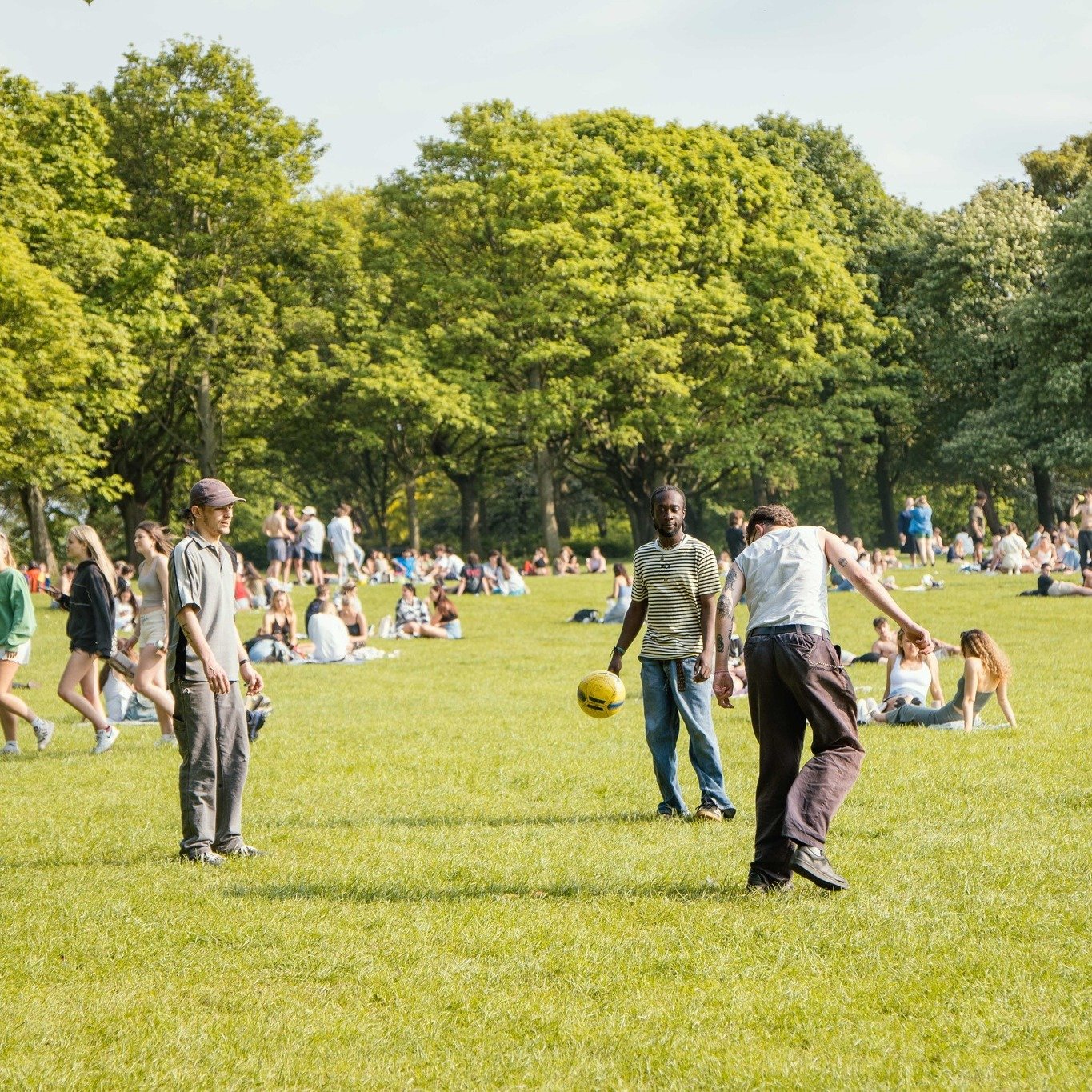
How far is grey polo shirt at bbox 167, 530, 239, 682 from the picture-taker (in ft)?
26.1

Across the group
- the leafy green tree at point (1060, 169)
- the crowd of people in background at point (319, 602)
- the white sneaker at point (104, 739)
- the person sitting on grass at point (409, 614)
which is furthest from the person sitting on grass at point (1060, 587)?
the leafy green tree at point (1060, 169)

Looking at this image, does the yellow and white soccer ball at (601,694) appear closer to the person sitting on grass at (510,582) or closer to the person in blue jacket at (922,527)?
the person sitting on grass at (510,582)

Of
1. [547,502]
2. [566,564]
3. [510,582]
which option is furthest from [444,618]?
[547,502]

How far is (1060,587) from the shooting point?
27.7 metres

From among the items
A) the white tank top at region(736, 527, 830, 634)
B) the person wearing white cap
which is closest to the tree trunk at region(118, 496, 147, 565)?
the person wearing white cap

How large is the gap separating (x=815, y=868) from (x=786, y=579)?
1.40 m

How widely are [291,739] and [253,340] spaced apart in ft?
104

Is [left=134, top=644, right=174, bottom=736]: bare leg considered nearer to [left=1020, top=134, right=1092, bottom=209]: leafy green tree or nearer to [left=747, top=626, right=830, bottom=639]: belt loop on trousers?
[left=747, top=626, right=830, bottom=639]: belt loop on trousers

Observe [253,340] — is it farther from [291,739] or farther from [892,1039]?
[892,1039]

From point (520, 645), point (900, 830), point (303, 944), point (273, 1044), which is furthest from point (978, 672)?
point (520, 645)

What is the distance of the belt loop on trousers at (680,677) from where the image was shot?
9023 millimetres

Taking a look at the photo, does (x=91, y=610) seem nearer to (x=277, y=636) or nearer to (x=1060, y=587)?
(x=277, y=636)

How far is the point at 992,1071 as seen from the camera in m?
4.52

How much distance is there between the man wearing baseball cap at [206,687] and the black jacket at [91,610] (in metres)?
4.65
